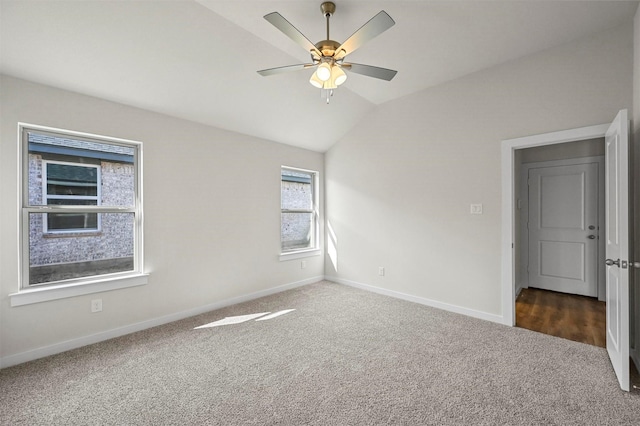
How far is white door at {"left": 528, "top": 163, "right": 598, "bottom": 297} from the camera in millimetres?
4211

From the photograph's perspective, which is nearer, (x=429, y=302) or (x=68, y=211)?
(x=68, y=211)

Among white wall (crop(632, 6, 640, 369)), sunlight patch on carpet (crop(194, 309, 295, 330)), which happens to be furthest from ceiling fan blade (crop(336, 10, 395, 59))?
sunlight patch on carpet (crop(194, 309, 295, 330))

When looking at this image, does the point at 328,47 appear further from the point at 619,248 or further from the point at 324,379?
the point at 619,248

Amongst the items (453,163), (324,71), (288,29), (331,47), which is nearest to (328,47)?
(331,47)

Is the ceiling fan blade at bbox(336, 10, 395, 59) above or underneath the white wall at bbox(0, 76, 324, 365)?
above

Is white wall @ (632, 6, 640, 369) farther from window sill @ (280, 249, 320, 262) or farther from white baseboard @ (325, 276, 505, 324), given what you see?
window sill @ (280, 249, 320, 262)

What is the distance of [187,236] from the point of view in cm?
351

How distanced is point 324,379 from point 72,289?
8.06 ft

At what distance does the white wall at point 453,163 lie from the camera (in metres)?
2.74

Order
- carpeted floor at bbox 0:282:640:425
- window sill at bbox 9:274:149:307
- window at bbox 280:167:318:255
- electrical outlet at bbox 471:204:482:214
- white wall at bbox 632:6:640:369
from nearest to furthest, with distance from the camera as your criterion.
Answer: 1. carpeted floor at bbox 0:282:640:425
2. white wall at bbox 632:6:640:369
3. window sill at bbox 9:274:149:307
4. electrical outlet at bbox 471:204:482:214
5. window at bbox 280:167:318:255

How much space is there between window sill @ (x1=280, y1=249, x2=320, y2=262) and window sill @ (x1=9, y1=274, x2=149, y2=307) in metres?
1.96

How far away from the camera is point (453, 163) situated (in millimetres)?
3592

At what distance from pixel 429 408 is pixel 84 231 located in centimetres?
341

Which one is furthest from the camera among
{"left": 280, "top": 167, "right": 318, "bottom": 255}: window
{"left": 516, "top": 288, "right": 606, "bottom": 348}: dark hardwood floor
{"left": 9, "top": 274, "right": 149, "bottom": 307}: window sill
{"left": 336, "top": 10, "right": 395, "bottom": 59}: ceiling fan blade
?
{"left": 280, "top": 167, "right": 318, "bottom": 255}: window
